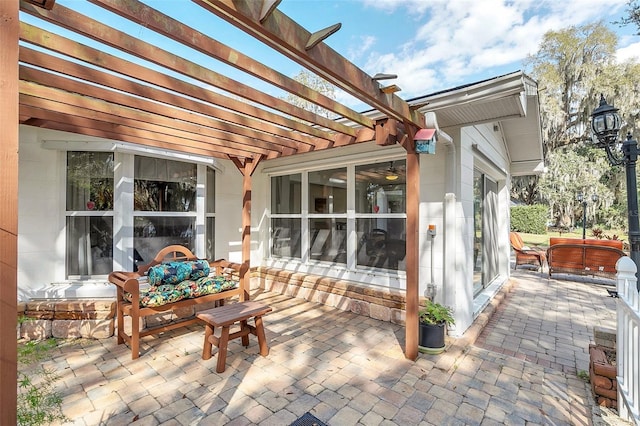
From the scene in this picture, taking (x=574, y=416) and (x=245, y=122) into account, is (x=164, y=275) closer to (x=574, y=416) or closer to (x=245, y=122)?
(x=245, y=122)

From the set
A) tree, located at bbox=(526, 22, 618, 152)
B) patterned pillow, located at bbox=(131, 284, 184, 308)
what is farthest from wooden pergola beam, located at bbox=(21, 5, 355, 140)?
tree, located at bbox=(526, 22, 618, 152)

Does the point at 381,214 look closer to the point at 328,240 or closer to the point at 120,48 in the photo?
the point at 328,240

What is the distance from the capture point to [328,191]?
17.6 feet

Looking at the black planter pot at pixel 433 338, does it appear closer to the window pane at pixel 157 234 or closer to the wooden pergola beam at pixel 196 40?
the wooden pergola beam at pixel 196 40

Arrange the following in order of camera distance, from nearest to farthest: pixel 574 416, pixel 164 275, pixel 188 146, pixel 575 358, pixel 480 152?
pixel 574 416 → pixel 575 358 → pixel 164 275 → pixel 188 146 → pixel 480 152

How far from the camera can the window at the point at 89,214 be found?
401 cm

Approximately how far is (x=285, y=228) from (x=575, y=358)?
4655 millimetres

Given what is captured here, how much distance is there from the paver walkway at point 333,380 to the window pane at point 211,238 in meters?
1.60

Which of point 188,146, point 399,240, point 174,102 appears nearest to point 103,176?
point 188,146

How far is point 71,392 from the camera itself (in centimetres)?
256

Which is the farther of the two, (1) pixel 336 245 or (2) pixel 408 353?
(1) pixel 336 245

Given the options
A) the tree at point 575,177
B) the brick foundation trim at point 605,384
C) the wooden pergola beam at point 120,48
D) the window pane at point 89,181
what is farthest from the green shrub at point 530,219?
the window pane at point 89,181

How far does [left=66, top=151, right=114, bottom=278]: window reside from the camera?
13.1 feet

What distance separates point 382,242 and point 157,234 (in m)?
3.42
